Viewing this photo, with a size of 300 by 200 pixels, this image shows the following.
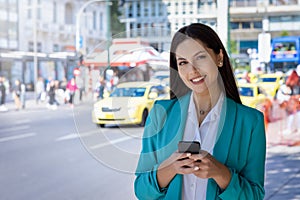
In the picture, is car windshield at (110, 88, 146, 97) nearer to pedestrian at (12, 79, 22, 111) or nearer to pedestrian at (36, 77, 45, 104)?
pedestrian at (12, 79, 22, 111)

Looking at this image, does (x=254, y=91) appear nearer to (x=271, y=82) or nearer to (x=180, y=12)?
(x=271, y=82)

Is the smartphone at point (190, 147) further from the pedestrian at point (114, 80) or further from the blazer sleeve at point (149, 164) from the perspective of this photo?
the pedestrian at point (114, 80)

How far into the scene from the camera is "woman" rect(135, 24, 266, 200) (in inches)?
39.4

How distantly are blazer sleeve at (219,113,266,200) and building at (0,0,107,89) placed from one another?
11192 mm

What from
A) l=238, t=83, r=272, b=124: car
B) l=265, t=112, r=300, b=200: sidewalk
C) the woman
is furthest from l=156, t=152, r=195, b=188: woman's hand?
l=238, t=83, r=272, b=124: car

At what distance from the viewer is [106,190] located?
15.0 ft

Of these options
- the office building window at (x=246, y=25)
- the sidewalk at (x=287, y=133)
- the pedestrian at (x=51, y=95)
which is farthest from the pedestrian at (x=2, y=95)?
the office building window at (x=246, y=25)

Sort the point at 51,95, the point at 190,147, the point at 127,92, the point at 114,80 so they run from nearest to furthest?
the point at 190,147 → the point at 127,92 → the point at 114,80 → the point at 51,95

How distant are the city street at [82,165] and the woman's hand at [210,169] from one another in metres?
0.16

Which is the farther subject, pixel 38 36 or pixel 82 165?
pixel 38 36

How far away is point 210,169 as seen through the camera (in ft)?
3.05

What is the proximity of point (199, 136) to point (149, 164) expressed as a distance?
0.36 feet

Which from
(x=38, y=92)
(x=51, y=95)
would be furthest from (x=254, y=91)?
(x=38, y=92)

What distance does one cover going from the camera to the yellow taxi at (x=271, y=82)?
7.08 meters
